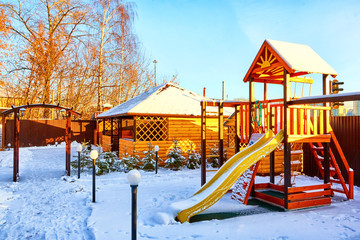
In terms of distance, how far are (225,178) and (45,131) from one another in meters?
17.2

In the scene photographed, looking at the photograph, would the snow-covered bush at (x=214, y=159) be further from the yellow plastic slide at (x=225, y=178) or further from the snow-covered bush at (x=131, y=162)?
the yellow plastic slide at (x=225, y=178)

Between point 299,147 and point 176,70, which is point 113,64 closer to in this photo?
point 176,70

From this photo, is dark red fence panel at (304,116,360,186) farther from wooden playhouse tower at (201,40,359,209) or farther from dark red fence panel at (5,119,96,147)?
dark red fence panel at (5,119,96,147)

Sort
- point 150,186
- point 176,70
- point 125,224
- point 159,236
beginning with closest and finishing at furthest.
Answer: point 159,236, point 125,224, point 150,186, point 176,70

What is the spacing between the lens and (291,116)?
5570 millimetres

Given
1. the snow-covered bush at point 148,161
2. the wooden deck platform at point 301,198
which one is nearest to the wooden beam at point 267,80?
the wooden deck platform at point 301,198

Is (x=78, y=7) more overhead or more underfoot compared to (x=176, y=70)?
more overhead

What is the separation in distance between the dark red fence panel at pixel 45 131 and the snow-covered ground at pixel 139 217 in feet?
39.5

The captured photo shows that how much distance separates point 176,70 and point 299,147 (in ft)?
71.5

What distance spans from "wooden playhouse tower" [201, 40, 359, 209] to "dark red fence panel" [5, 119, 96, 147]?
1582 centimetres

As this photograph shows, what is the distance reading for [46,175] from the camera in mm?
8781

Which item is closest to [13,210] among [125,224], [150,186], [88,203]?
[88,203]

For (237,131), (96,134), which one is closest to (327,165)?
(237,131)

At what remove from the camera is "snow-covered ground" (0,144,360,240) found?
3.98m
